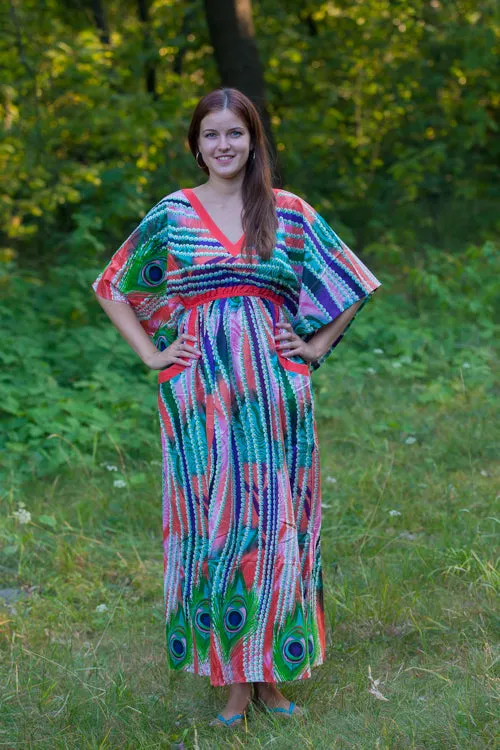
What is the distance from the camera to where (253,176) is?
10.7ft

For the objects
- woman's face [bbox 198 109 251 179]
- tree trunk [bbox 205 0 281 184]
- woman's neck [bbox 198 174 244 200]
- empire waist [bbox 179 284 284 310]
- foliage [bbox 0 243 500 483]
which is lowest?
foliage [bbox 0 243 500 483]

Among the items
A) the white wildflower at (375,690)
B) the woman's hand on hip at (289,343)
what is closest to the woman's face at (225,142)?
the woman's hand on hip at (289,343)

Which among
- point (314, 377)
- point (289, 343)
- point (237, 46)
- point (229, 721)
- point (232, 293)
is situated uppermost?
point (232, 293)

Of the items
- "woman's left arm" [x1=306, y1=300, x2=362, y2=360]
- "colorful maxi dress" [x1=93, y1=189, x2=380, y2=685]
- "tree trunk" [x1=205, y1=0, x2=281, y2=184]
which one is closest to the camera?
"colorful maxi dress" [x1=93, y1=189, x2=380, y2=685]

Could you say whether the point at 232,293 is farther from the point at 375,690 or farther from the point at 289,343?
the point at 375,690

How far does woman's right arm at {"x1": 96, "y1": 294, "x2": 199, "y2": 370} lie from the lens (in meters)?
3.19

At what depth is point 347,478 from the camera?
527 centimetres

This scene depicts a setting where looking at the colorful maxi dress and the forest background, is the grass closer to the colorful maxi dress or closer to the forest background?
the forest background

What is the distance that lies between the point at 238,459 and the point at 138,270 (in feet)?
2.28

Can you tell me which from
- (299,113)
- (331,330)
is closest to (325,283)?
(331,330)

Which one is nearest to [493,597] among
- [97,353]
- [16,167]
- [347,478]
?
[347,478]

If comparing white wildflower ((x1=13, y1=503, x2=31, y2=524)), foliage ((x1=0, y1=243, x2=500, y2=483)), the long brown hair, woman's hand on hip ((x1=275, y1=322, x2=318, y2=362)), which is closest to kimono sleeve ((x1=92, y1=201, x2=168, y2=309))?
the long brown hair

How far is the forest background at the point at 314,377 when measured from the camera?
3.44 meters

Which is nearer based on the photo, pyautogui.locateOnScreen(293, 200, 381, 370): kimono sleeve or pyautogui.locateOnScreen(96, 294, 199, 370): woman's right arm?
pyautogui.locateOnScreen(96, 294, 199, 370): woman's right arm
